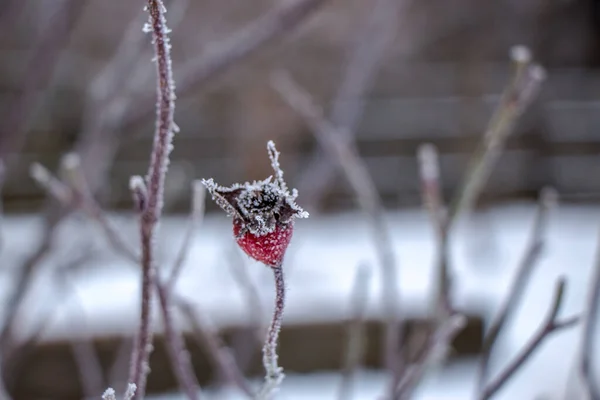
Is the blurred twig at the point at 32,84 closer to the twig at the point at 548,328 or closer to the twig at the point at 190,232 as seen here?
the twig at the point at 190,232

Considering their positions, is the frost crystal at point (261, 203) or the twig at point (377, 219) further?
the twig at point (377, 219)

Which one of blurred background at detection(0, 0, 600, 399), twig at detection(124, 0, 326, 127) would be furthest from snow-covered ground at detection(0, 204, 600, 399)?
twig at detection(124, 0, 326, 127)

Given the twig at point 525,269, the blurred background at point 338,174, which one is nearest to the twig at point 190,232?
the twig at point 525,269

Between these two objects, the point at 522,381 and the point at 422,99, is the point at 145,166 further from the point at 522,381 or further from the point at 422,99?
the point at 522,381

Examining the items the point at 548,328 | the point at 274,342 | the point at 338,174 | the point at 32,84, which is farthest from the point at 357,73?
the point at 338,174

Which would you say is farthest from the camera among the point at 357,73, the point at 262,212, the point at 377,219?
the point at 357,73

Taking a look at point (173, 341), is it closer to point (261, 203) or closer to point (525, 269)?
point (261, 203)
